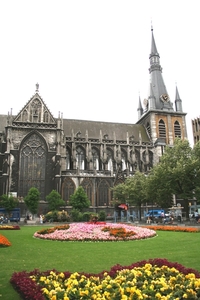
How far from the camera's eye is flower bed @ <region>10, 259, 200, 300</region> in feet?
20.7

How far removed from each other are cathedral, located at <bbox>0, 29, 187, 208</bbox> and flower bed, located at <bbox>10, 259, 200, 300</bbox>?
148 ft

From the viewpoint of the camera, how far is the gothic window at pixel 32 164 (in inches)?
2101

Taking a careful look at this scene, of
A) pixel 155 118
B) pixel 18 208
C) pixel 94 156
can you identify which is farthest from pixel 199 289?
pixel 155 118

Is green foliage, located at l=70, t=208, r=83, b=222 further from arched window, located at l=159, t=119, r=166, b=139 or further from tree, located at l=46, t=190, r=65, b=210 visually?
arched window, located at l=159, t=119, r=166, b=139

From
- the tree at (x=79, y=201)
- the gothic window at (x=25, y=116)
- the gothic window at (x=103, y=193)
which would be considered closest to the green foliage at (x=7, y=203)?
the tree at (x=79, y=201)

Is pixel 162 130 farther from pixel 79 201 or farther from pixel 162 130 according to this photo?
pixel 79 201

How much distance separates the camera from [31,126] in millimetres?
56125

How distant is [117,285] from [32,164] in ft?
163

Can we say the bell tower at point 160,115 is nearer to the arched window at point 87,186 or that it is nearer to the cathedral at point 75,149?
the cathedral at point 75,149

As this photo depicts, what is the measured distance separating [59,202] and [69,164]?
48.9 ft

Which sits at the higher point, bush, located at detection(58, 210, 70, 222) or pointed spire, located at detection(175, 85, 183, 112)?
pointed spire, located at detection(175, 85, 183, 112)

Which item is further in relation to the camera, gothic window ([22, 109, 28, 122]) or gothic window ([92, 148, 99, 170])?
gothic window ([92, 148, 99, 170])

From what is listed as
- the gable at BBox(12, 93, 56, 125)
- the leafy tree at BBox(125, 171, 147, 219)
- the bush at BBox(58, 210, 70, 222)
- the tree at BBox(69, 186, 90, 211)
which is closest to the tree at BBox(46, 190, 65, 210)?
the tree at BBox(69, 186, 90, 211)

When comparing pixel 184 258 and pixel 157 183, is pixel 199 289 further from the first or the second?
pixel 157 183
